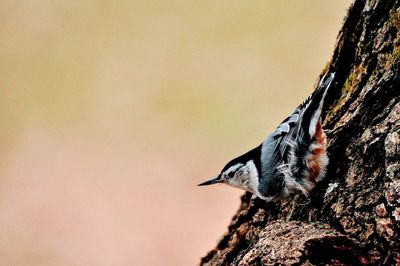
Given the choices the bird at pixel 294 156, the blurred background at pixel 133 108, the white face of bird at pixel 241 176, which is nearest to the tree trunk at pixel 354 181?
the bird at pixel 294 156

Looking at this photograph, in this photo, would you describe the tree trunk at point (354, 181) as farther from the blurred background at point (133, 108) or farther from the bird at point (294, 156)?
the blurred background at point (133, 108)

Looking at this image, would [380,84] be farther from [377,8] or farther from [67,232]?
[67,232]

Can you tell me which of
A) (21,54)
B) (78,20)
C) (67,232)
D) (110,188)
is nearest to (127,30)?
(78,20)

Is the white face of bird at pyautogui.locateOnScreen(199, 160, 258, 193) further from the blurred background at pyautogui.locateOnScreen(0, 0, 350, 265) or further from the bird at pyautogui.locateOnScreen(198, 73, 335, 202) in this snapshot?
the blurred background at pyautogui.locateOnScreen(0, 0, 350, 265)

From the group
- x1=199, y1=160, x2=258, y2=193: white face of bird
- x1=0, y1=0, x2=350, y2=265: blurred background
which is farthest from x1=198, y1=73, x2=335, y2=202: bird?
x1=0, y1=0, x2=350, y2=265: blurred background

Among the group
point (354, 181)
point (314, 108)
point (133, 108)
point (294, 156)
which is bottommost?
point (354, 181)

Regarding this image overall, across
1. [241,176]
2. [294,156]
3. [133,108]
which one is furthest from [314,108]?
[133,108]

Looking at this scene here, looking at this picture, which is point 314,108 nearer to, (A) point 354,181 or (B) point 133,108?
(A) point 354,181

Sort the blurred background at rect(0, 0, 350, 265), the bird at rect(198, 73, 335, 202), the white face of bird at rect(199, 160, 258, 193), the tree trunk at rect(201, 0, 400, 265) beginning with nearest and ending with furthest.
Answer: the tree trunk at rect(201, 0, 400, 265) < the bird at rect(198, 73, 335, 202) < the white face of bird at rect(199, 160, 258, 193) < the blurred background at rect(0, 0, 350, 265)
